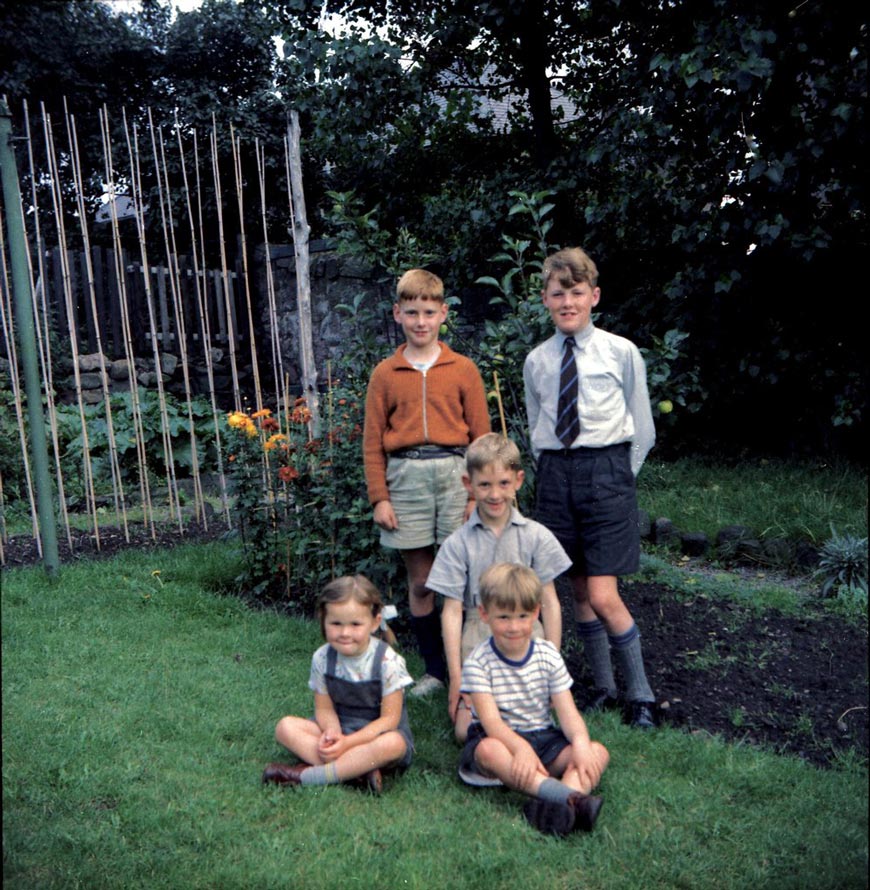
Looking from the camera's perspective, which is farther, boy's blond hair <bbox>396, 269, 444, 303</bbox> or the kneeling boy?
boy's blond hair <bbox>396, 269, 444, 303</bbox>

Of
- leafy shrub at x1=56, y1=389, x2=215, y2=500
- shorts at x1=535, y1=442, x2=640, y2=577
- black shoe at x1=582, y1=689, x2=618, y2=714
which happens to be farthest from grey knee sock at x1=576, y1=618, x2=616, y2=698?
leafy shrub at x1=56, y1=389, x2=215, y2=500

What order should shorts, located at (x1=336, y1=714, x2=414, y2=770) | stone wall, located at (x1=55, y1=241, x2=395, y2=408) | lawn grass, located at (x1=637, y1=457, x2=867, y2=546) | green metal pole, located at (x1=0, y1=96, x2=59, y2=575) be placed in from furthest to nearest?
stone wall, located at (x1=55, y1=241, x2=395, y2=408), lawn grass, located at (x1=637, y1=457, x2=867, y2=546), shorts, located at (x1=336, y1=714, x2=414, y2=770), green metal pole, located at (x1=0, y1=96, x2=59, y2=575)

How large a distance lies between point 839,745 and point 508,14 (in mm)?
5962

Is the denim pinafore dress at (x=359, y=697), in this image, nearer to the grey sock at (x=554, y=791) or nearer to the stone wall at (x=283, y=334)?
the grey sock at (x=554, y=791)

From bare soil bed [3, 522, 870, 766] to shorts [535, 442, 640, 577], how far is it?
576mm

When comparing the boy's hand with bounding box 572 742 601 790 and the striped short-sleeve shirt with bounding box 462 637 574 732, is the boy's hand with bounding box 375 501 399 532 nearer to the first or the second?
the striped short-sleeve shirt with bounding box 462 637 574 732

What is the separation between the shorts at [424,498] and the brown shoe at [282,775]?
3.06ft

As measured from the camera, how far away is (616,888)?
7.28ft

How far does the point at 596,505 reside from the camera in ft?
10.6

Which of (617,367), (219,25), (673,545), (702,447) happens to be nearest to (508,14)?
(702,447)

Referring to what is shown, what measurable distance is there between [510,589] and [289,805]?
85 centimetres

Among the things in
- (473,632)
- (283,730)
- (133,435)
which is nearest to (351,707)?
(283,730)

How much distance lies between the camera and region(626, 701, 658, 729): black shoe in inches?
127

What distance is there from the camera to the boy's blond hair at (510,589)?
2.75m
